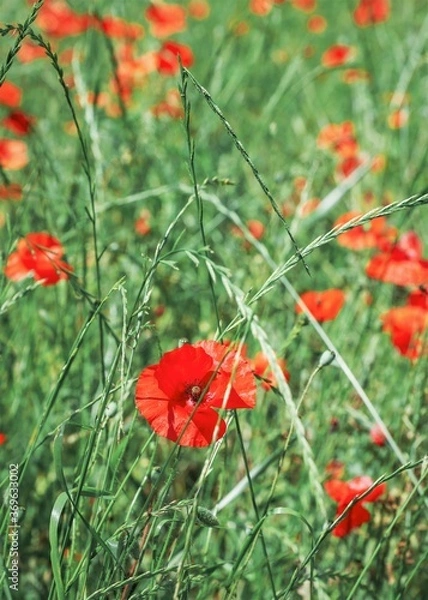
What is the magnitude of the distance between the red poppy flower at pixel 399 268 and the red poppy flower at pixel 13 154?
39.3 inches

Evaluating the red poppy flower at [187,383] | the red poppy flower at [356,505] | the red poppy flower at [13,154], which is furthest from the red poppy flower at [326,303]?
the red poppy flower at [13,154]

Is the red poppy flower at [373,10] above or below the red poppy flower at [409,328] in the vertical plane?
above

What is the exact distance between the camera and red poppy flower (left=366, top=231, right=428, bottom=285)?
5.16 ft

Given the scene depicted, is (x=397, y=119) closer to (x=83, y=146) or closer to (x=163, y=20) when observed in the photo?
(x=163, y=20)

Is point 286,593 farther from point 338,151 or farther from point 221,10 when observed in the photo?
point 221,10

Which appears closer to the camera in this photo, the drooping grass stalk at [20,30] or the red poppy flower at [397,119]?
the drooping grass stalk at [20,30]

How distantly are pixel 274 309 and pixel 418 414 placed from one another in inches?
Result: 23.6

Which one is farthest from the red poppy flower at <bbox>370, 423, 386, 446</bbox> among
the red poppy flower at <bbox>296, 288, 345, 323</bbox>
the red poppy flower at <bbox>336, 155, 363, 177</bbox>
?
the red poppy flower at <bbox>336, 155, 363, 177</bbox>

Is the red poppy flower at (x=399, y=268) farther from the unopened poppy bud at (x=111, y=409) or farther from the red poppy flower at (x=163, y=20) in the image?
the red poppy flower at (x=163, y=20)

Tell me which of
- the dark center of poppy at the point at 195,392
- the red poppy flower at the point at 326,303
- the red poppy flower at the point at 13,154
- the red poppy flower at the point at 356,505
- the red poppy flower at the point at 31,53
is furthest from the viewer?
the red poppy flower at the point at 31,53

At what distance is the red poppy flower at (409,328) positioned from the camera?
1.42 metres

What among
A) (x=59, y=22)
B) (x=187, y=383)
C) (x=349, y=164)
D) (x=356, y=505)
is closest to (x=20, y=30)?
(x=187, y=383)

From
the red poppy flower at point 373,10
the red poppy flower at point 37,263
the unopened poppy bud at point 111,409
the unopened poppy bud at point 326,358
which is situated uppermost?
the red poppy flower at point 373,10

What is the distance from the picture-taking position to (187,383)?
92 centimetres
